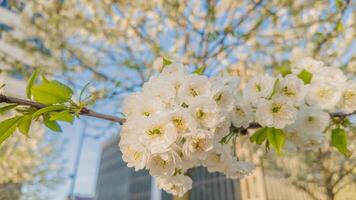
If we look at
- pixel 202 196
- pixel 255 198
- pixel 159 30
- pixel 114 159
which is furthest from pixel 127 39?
pixel 114 159

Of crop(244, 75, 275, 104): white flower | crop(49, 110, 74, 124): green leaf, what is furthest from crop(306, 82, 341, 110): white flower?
crop(49, 110, 74, 124): green leaf

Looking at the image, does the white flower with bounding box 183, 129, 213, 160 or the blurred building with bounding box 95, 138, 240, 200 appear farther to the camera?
the blurred building with bounding box 95, 138, 240, 200

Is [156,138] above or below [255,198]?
below

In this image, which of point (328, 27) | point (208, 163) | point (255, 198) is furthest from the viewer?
point (255, 198)

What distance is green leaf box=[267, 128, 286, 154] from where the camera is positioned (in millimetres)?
1151

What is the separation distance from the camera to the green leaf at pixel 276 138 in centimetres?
115

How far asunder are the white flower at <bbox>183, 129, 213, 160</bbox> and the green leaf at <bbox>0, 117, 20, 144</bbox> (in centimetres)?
61

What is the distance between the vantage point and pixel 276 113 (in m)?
1.16

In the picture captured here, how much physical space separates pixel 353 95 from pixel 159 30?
217 inches

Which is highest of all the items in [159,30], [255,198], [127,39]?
Result: [255,198]

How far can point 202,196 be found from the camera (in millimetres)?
56625

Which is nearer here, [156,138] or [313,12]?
[156,138]

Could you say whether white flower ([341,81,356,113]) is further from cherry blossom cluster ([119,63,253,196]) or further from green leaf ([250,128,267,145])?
cherry blossom cluster ([119,63,253,196])

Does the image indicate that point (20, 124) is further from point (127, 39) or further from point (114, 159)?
point (114, 159)
